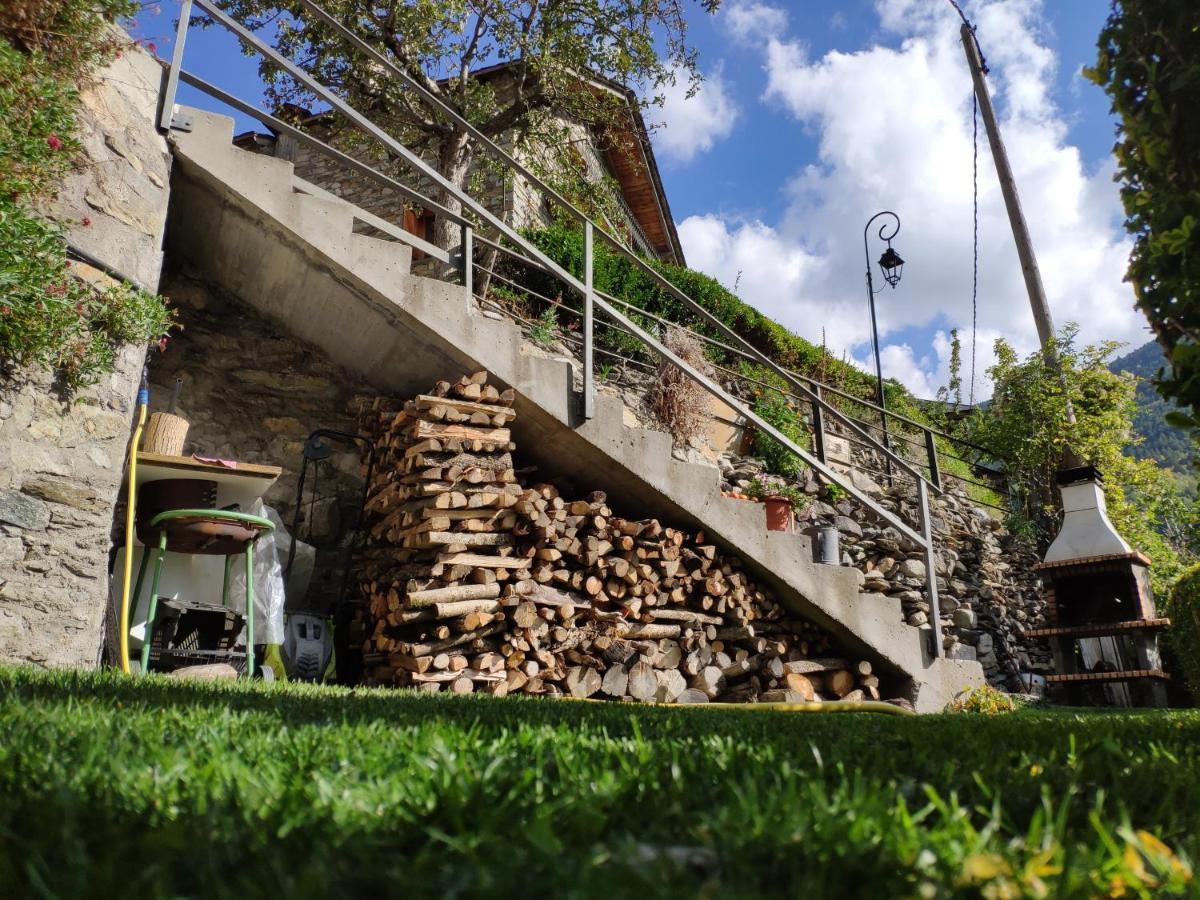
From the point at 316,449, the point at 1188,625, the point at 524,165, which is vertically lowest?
the point at 1188,625

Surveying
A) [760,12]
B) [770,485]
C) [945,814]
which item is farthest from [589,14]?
[945,814]

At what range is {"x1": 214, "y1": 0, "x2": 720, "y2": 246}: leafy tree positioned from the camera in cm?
848

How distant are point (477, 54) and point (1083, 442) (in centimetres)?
782

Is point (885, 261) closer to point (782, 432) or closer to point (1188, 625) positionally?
point (782, 432)

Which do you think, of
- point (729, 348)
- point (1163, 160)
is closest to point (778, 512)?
point (729, 348)

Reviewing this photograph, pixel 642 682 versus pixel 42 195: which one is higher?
pixel 42 195

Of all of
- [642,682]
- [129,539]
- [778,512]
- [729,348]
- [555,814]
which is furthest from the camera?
[778,512]

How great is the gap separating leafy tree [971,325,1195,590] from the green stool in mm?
8111

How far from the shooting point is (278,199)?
4508mm

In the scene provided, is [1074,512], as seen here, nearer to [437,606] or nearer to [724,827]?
[437,606]

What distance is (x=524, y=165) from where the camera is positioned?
33.9ft

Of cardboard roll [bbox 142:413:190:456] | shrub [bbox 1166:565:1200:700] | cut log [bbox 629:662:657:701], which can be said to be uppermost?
cardboard roll [bbox 142:413:190:456]

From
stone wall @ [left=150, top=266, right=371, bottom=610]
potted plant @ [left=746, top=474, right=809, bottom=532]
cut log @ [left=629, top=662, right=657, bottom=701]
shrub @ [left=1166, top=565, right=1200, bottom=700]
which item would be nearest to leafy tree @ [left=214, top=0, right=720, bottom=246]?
stone wall @ [left=150, top=266, right=371, bottom=610]

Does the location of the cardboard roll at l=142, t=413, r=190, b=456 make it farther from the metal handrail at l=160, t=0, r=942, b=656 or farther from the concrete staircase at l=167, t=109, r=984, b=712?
the metal handrail at l=160, t=0, r=942, b=656
